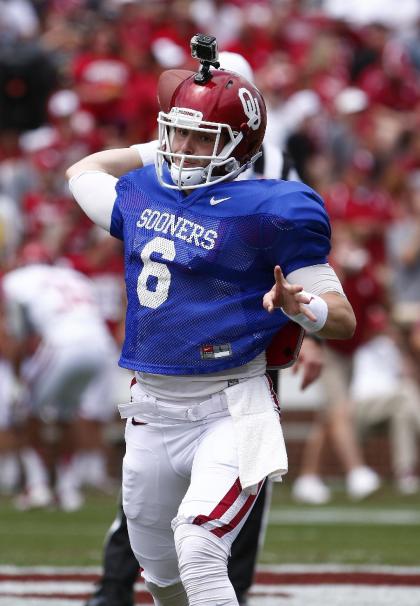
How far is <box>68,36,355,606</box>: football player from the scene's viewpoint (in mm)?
3688

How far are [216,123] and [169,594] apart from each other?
4.33 feet

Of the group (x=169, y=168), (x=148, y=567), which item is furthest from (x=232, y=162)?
(x=148, y=567)

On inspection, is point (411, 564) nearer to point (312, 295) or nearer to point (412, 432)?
point (312, 295)

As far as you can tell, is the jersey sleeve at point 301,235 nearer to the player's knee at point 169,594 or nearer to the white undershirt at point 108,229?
the white undershirt at point 108,229

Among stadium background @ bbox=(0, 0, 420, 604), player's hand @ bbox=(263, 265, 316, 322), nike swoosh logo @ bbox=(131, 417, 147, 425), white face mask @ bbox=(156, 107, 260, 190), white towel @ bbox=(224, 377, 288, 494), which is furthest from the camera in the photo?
stadium background @ bbox=(0, 0, 420, 604)

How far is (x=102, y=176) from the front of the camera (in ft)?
13.6

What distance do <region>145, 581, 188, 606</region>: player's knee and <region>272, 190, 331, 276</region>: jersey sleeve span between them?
96 cm

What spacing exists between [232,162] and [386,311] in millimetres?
7067

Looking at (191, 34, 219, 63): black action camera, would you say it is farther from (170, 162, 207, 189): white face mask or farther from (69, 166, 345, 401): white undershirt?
(69, 166, 345, 401): white undershirt

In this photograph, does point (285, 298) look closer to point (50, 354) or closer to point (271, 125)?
point (271, 125)

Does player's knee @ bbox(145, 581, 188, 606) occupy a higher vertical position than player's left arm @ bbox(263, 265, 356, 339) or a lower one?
lower

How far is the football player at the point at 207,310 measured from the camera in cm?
369

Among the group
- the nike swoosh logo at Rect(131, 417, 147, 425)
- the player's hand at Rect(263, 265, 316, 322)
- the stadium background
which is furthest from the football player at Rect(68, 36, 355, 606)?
Result: the stadium background

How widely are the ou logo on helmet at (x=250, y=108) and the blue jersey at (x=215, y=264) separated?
0.16 m
